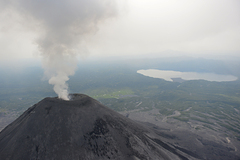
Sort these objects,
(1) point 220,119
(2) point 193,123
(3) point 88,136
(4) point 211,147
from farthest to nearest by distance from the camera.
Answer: (1) point 220,119 < (2) point 193,123 < (4) point 211,147 < (3) point 88,136

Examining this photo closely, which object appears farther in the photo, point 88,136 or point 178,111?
point 178,111

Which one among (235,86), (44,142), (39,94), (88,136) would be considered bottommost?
(235,86)

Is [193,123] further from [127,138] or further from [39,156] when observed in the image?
[39,156]

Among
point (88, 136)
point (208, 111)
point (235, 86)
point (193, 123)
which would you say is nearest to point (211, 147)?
point (193, 123)

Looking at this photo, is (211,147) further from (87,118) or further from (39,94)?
(39,94)

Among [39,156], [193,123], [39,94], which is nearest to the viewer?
[39,156]

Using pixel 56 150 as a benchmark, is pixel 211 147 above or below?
below
